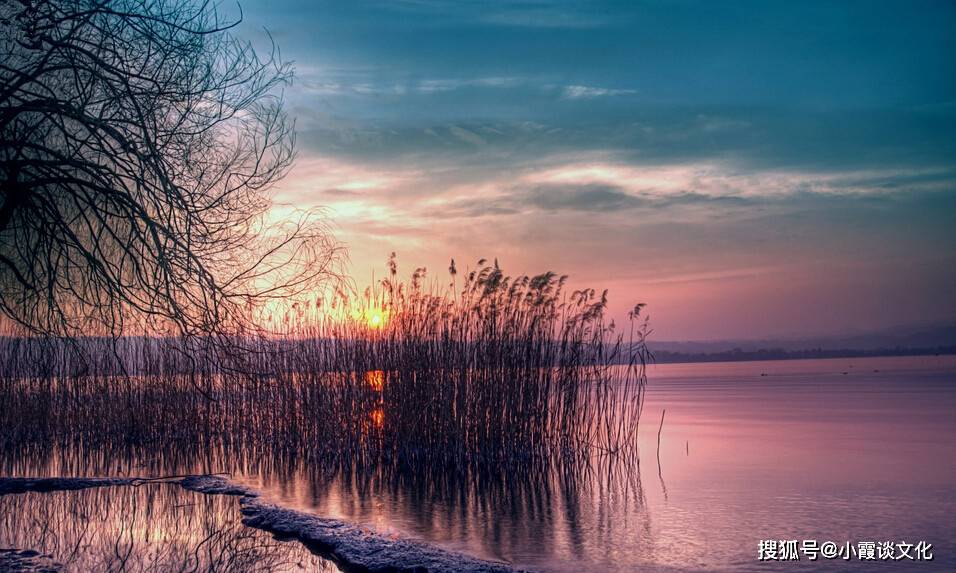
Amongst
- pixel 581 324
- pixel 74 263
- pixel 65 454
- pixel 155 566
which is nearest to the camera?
pixel 155 566

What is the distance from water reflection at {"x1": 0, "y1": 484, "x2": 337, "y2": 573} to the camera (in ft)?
16.9

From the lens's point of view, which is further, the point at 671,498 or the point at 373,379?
the point at 373,379

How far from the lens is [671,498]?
7.18 metres

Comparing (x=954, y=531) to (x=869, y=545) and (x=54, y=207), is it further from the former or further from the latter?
(x=54, y=207)

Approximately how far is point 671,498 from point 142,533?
4.73 metres

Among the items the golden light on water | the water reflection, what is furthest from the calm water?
the golden light on water

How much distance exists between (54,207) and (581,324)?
6012 mm

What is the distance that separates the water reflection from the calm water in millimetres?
145

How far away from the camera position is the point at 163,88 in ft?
17.1

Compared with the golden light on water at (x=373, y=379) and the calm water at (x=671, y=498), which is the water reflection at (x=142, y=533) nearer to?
the calm water at (x=671, y=498)

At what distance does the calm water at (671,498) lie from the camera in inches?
212

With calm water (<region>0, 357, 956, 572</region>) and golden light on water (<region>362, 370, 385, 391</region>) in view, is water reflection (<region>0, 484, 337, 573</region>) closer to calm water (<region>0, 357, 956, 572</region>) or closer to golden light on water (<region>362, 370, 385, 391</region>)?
calm water (<region>0, 357, 956, 572</region>)

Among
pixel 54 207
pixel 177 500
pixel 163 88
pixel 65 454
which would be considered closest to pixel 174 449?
pixel 65 454

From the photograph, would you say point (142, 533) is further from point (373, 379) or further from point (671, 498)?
point (671, 498)
